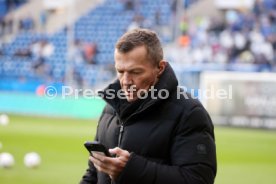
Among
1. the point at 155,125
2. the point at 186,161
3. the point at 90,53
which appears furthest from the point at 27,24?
the point at 186,161

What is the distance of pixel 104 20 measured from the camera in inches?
1407

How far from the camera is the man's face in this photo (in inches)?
142

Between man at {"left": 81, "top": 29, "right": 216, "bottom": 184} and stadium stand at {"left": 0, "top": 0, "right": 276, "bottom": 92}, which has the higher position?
man at {"left": 81, "top": 29, "right": 216, "bottom": 184}

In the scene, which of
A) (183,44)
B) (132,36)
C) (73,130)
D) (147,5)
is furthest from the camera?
(147,5)

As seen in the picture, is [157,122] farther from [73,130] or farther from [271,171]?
[73,130]

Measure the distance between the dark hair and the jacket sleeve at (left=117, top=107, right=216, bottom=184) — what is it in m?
0.37

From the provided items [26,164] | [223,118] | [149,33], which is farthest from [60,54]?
[149,33]

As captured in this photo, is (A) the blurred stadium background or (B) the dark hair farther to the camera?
(A) the blurred stadium background

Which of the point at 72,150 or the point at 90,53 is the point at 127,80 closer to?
the point at 72,150

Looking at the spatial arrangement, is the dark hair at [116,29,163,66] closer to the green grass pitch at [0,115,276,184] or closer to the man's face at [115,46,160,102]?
the man's face at [115,46,160,102]

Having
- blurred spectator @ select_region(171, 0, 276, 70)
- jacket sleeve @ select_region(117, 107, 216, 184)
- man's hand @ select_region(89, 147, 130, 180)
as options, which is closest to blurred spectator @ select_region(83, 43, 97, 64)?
blurred spectator @ select_region(171, 0, 276, 70)

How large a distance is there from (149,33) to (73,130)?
1627 centimetres

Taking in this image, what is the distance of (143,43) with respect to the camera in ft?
11.8

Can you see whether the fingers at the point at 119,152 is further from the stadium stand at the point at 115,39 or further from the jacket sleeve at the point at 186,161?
the stadium stand at the point at 115,39
